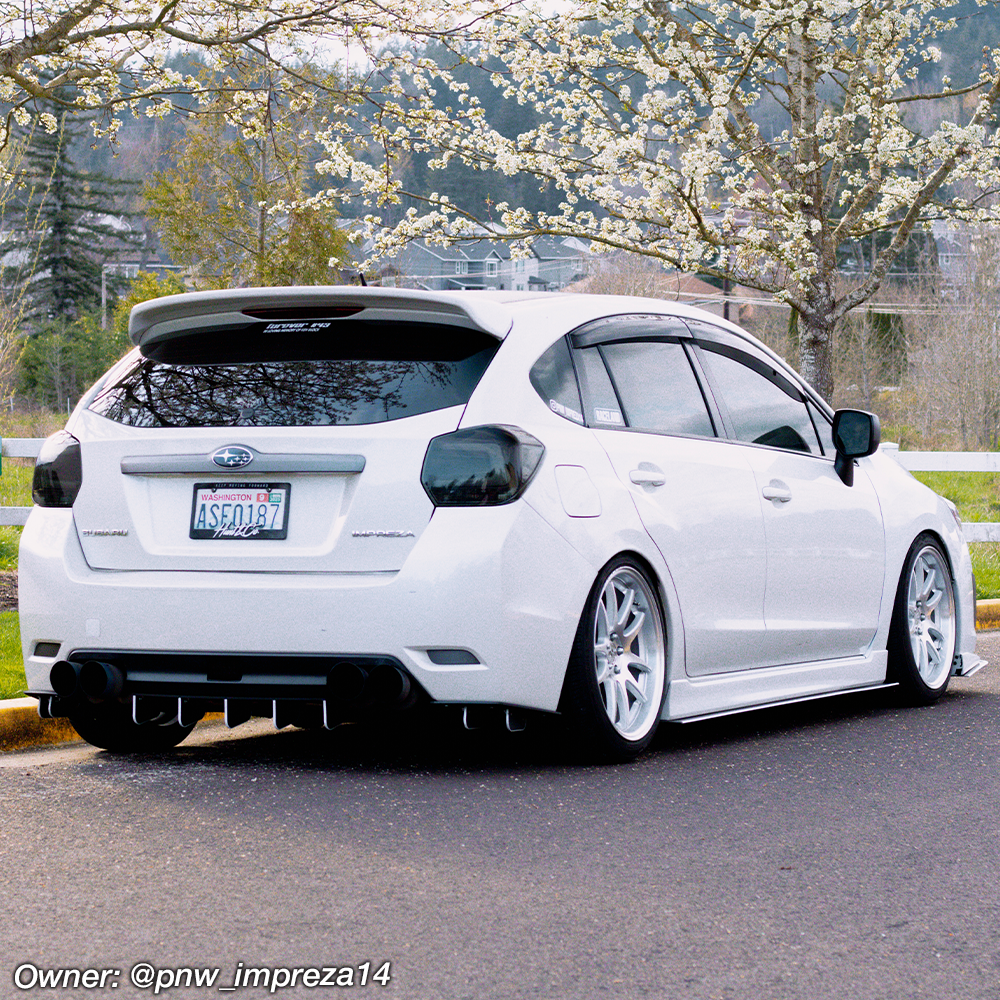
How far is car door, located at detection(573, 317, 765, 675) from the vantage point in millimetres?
5777

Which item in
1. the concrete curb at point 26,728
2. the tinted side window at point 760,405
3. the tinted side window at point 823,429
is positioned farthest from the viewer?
the tinted side window at point 823,429

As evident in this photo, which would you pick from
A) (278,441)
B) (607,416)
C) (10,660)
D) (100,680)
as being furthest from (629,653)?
(10,660)

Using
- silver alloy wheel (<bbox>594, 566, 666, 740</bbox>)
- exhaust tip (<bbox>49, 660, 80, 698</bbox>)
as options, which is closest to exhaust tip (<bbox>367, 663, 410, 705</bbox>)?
silver alloy wheel (<bbox>594, 566, 666, 740</bbox>)

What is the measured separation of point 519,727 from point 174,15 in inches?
340

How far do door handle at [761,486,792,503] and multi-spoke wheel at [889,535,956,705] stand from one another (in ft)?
3.59

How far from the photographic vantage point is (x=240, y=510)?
526 cm

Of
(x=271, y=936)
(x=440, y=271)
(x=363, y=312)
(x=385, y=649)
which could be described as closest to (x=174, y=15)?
(x=363, y=312)

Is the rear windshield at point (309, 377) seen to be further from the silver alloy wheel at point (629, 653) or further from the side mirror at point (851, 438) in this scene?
the side mirror at point (851, 438)

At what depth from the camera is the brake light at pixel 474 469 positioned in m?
5.10

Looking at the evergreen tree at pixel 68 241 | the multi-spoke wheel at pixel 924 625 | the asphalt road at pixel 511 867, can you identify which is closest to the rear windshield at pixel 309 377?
the asphalt road at pixel 511 867

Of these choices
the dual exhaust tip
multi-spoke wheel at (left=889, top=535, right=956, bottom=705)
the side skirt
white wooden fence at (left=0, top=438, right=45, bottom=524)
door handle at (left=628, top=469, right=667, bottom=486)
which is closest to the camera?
the dual exhaust tip

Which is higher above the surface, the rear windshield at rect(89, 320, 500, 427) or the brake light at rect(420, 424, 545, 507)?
the rear windshield at rect(89, 320, 500, 427)

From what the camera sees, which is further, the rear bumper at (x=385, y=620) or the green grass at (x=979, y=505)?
the green grass at (x=979, y=505)

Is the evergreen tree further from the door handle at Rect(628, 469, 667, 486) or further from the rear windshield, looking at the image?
the door handle at Rect(628, 469, 667, 486)
